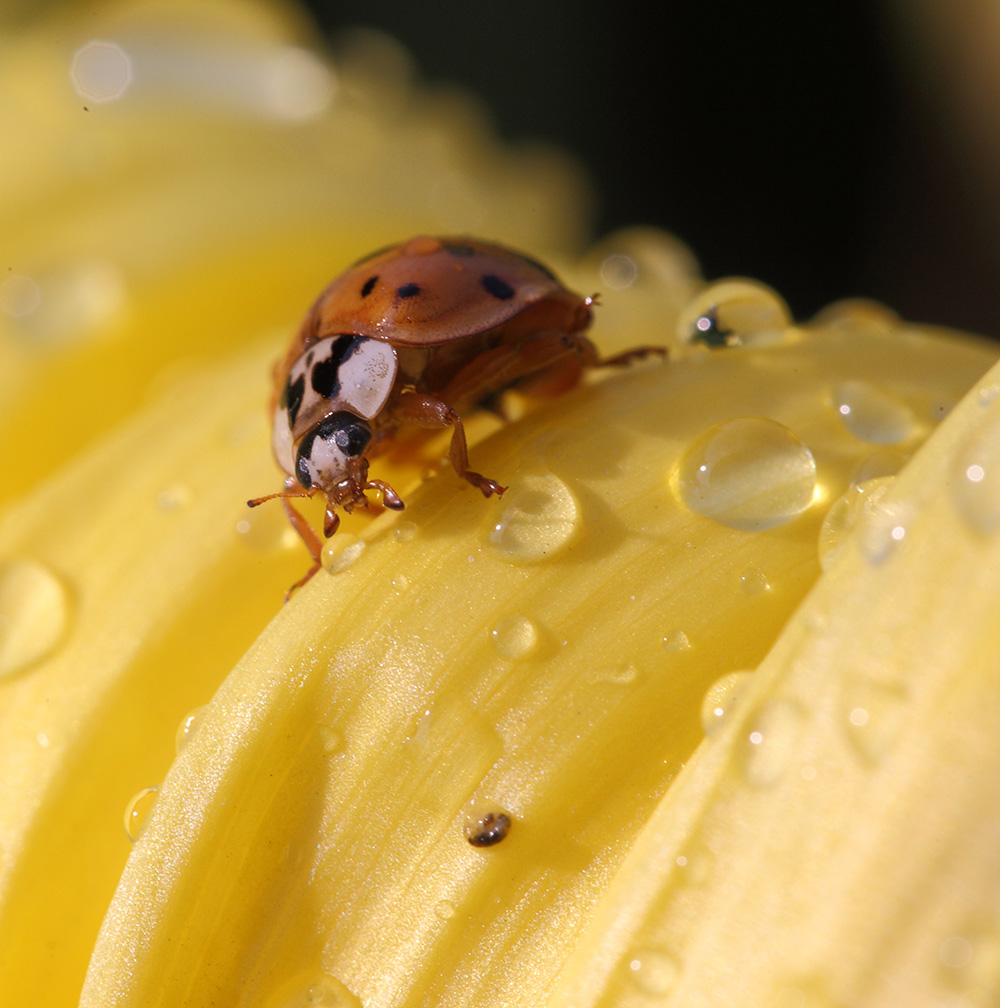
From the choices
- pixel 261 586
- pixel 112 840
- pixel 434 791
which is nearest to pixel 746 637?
pixel 434 791

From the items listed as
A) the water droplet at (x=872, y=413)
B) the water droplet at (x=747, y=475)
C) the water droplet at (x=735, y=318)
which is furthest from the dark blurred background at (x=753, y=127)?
the water droplet at (x=747, y=475)

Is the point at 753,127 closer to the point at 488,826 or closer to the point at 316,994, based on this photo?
the point at 488,826

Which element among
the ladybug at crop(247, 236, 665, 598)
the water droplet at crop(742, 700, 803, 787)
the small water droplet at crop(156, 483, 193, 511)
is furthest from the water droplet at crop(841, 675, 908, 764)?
the small water droplet at crop(156, 483, 193, 511)

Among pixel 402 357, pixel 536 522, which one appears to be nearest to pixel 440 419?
pixel 402 357

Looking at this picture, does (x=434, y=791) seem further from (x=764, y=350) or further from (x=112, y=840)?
(x=764, y=350)

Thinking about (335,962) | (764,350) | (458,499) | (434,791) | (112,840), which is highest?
(764,350)
